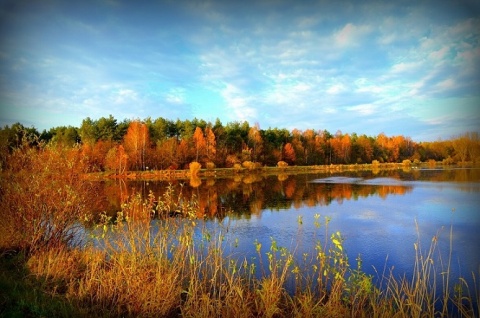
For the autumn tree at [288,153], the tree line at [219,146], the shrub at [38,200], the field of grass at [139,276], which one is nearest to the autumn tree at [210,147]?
the tree line at [219,146]

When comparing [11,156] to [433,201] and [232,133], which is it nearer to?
[433,201]

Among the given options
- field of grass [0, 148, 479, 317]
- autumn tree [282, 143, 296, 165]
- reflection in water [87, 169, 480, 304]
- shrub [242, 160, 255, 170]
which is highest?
autumn tree [282, 143, 296, 165]

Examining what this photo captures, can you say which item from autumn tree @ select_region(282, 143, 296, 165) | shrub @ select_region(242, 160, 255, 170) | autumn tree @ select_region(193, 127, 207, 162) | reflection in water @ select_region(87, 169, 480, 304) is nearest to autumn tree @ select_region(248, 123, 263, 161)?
autumn tree @ select_region(282, 143, 296, 165)

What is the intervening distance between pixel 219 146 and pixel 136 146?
18.8 m

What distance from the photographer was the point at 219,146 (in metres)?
63.9

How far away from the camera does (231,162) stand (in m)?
61.0

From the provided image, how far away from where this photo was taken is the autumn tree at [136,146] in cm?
4969

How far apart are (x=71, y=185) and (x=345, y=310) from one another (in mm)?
6502

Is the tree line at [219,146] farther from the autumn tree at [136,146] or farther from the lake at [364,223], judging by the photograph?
the lake at [364,223]

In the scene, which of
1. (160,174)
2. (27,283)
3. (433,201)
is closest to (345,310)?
(27,283)

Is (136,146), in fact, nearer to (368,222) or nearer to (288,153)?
(288,153)

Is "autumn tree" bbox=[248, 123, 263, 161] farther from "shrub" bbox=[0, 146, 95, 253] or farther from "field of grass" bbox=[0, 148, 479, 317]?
"shrub" bbox=[0, 146, 95, 253]

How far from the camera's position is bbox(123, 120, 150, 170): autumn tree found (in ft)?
163

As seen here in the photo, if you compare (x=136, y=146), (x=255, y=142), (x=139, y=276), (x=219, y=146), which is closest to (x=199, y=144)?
(x=219, y=146)
